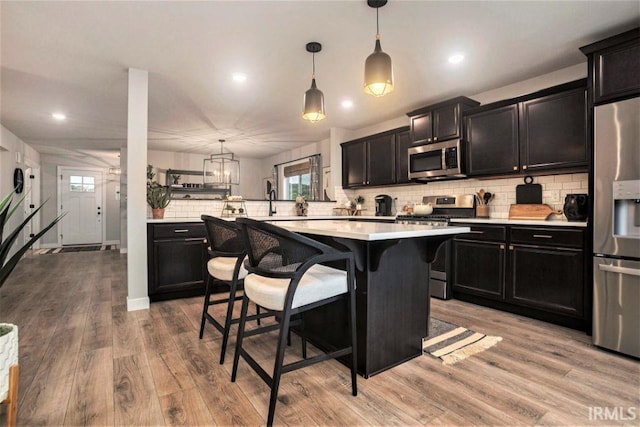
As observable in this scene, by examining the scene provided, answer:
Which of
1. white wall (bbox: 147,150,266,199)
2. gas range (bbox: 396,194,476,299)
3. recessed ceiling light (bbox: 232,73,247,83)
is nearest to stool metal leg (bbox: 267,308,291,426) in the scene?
gas range (bbox: 396,194,476,299)

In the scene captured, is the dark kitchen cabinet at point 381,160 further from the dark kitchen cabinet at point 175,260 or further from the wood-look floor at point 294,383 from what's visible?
the dark kitchen cabinet at point 175,260

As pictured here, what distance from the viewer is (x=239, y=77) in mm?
3482

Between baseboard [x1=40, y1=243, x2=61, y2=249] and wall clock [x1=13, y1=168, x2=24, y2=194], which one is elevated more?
wall clock [x1=13, y1=168, x2=24, y2=194]

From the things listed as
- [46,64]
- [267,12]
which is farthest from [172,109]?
[267,12]

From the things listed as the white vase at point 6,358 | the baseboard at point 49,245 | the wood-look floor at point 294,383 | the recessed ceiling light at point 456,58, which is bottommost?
the wood-look floor at point 294,383

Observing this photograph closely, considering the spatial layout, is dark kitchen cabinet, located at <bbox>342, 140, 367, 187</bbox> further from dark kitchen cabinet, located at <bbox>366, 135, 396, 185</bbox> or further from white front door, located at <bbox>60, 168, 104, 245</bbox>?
white front door, located at <bbox>60, 168, 104, 245</bbox>

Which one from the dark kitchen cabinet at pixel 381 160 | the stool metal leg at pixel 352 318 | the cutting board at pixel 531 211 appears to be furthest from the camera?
the dark kitchen cabinet at pixel 381 160

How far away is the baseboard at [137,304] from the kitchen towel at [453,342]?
2.66m

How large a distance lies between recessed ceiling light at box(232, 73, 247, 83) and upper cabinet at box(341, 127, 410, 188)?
226cm

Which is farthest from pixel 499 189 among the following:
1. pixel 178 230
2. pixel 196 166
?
pixel 196 166

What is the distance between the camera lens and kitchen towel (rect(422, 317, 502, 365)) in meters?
2.19

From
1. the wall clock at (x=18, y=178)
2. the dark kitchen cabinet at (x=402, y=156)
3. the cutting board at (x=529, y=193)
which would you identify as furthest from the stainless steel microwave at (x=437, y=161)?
the wall clock at (x=18, y=178)

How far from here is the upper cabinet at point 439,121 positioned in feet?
12.4

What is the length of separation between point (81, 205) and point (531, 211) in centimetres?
974
